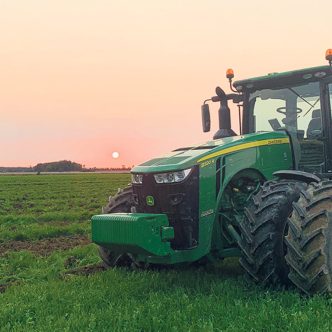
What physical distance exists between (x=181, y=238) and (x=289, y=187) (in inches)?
54.0

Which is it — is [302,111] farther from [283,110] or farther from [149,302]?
[149,302]

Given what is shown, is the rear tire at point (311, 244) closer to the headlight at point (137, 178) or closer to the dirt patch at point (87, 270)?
the headlight at point (137, 178)

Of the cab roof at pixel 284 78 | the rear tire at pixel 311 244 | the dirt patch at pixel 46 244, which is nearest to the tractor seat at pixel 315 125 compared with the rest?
the cab roof at pixel 284 78

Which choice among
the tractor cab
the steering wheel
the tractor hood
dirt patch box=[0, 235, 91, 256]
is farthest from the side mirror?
dirt patch box=[0, 235, 91, 256]

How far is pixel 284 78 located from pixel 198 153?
1784 millimetres

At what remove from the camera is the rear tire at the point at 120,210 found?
7453 mm

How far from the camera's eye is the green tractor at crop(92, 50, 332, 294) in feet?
18.4

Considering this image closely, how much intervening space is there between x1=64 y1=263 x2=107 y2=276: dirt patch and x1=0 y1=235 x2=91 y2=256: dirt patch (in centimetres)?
220

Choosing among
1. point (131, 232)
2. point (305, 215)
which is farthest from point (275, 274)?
point (131, 232)

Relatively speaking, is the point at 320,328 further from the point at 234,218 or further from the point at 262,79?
the point at 262,79

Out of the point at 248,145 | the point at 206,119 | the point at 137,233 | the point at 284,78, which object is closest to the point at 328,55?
the point at 284,78

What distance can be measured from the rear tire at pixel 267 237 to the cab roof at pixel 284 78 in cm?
180

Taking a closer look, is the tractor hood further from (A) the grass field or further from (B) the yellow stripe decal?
(A) the grass field

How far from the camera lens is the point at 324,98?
22.5 ft
